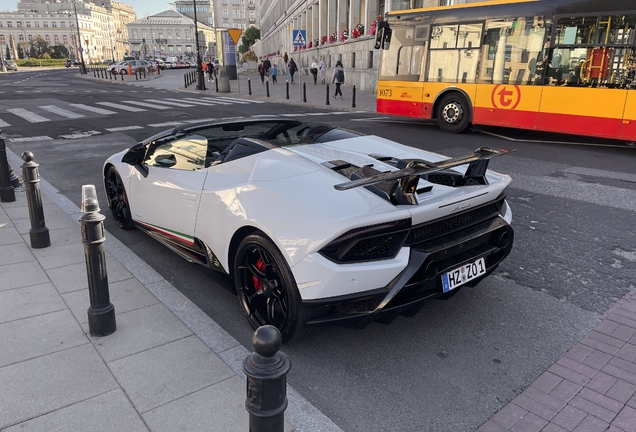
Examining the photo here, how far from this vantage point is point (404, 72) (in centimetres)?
1354

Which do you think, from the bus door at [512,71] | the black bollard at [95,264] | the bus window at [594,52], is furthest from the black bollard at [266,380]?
the bus door at [512,71]

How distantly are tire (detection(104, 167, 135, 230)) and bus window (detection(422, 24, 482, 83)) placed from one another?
31.1ft

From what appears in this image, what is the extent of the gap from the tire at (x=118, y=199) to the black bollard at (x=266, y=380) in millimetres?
3937

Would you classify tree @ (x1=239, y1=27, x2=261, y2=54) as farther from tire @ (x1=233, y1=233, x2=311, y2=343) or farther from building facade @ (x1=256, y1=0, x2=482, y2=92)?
tire @ (x1=233, y1=233, x2=311, y2=343)

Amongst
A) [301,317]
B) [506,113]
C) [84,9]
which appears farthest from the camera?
[84,9]

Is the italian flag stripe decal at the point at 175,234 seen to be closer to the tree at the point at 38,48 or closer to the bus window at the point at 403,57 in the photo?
the bus window at the point at 403,57

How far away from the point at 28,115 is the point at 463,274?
17.6 metres

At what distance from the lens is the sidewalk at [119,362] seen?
246 centimetres

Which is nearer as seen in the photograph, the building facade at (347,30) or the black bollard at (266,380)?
the black bollard at (266,380)

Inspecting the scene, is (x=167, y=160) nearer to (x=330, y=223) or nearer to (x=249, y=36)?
(x=330, y=223)

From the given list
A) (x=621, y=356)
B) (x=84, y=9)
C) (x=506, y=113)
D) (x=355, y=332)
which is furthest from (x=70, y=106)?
(x=84, y=9)

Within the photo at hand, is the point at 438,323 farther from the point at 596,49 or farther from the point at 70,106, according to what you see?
the point at 70,106

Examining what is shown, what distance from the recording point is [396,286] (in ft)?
8.93

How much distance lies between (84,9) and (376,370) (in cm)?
19658
